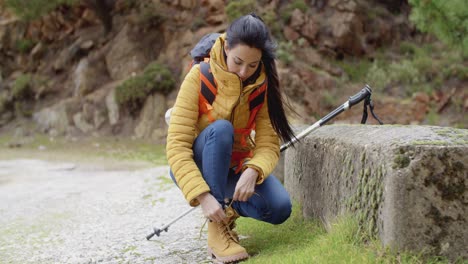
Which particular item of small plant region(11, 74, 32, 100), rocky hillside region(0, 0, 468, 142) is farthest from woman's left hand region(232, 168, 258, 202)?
small plant region(11, 74, 32, 100)

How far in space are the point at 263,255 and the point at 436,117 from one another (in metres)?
8.72

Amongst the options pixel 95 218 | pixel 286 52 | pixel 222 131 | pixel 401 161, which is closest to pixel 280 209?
pixel 222 131

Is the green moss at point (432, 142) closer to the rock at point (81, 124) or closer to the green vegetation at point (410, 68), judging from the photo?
the green vegetation at point (410, 68)

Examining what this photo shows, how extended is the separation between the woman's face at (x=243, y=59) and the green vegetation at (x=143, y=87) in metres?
9.14

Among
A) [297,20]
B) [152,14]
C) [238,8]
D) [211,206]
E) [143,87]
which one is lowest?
[143,87]

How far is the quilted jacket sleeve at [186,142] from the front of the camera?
7.49 feet

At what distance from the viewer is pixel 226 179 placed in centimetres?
242

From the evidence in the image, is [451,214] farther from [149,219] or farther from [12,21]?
[12,21]

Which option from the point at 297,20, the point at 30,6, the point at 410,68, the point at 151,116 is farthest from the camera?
the point at 297,20

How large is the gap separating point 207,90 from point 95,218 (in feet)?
7.02

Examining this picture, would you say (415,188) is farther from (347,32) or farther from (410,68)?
(347,32)

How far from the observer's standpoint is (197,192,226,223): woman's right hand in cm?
229

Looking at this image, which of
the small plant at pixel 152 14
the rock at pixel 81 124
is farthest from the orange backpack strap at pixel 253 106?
the small plant at pixel 152 14

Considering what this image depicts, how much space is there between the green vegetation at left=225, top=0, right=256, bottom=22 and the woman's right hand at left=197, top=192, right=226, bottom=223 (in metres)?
9.10
